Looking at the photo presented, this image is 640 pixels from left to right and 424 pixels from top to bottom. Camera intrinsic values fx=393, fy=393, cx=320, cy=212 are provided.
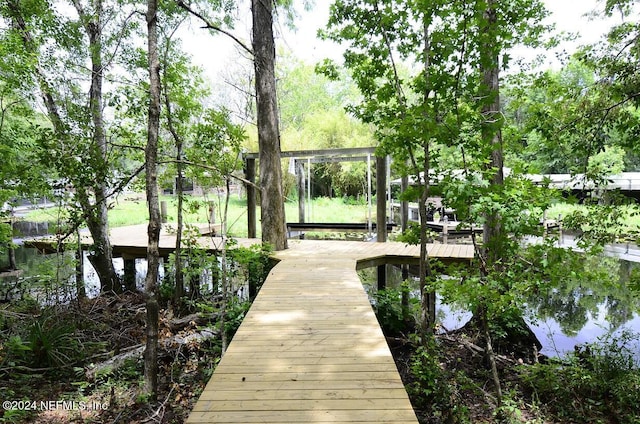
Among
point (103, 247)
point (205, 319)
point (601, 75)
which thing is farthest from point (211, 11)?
point (601, 75)

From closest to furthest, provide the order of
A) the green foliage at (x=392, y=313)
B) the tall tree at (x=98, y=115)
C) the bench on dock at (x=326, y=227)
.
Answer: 1. the green foliage at (x=392, y=313)
2. the tall tree at (x=98, y=115)
3. the bench on dock at (x=326, y=227)

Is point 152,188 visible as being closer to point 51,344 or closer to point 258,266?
point 51,344

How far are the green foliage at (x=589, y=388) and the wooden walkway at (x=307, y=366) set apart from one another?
88.7 inches

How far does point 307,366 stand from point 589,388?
3466mm

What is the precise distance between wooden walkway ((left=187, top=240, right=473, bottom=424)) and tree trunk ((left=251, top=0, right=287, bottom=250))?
80.2 inches

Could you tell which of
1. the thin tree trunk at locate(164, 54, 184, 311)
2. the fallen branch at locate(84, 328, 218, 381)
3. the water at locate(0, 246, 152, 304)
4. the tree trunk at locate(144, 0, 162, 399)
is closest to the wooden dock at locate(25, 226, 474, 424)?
the tree trunk at locate(144, 0, 162, 399)

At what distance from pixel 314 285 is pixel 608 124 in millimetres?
3694

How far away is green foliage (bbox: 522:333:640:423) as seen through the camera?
3.86 meters

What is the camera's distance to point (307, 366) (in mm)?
Answer: 2598

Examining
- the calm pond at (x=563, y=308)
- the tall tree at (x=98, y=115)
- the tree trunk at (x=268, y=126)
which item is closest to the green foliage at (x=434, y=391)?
the calm pond at (x=563, y=308)

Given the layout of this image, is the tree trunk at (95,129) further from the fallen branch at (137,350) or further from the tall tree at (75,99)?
the fallen branch at (137,350)

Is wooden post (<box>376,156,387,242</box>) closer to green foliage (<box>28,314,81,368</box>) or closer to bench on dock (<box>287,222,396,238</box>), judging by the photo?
bench on dock (<box>287,222,396,238</box>)

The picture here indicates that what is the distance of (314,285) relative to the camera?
14.7ft

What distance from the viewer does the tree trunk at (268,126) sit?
236 inches
